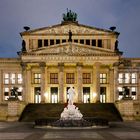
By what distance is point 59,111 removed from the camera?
75000 millimetres

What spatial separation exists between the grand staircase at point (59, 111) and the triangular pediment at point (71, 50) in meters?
13.3

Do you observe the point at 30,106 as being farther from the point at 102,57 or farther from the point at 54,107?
the point at 102,57

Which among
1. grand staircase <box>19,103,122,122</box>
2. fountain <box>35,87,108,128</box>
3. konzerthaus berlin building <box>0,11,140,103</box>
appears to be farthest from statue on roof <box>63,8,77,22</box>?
fountain <box>35,87,108,128</box>

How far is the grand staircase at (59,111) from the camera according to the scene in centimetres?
7144

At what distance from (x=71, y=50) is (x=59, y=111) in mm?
18452

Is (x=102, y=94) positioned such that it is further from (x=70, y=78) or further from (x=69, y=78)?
(x=69, y=78)

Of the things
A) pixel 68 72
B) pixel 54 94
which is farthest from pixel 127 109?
pixel 54 94

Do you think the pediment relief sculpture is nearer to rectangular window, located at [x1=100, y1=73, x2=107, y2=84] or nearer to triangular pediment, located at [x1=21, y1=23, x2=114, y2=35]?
triangular pediment, located at [x1=21, y1=23, x2=114, y2=35]

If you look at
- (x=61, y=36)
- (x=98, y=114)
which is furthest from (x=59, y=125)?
(x=61, y=36)

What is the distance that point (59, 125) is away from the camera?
44500 millimetres

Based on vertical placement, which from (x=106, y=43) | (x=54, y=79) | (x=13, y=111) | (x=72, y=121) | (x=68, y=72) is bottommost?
(x=13, y=111)

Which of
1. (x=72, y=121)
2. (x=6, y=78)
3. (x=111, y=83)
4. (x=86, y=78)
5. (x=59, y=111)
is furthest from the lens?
(x=6, y=78)

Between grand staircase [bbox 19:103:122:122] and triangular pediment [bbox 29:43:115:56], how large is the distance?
13335 mm

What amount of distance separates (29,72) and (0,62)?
7.74 metres
